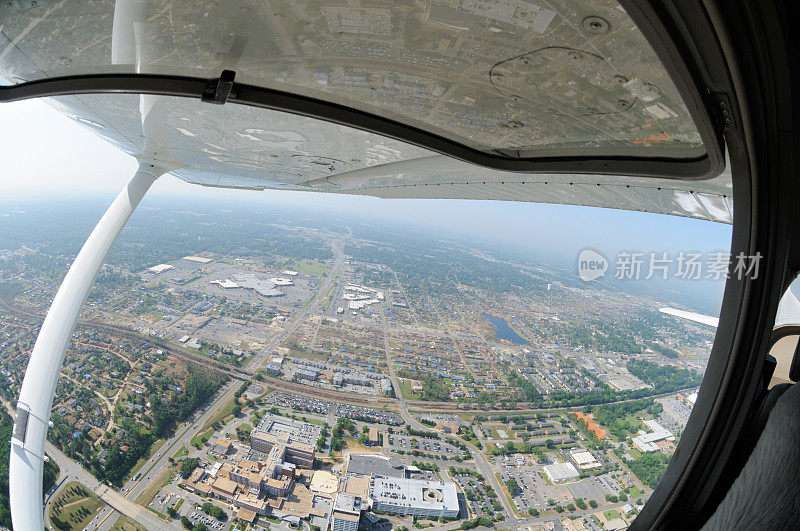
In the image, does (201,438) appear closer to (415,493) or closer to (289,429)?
(289,429)

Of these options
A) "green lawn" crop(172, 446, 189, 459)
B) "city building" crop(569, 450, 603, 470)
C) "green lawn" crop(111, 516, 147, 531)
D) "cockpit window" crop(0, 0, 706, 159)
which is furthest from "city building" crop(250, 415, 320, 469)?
"cockpit window" crop(0, 0, 706, 159)

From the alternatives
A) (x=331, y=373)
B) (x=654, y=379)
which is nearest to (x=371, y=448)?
(x=331, y=373)

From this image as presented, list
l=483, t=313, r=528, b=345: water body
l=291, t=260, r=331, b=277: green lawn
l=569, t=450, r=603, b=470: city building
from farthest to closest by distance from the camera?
l=291, t=260, r=331, b=277: green lawn, l=483, t=313, r=528, b=345: water body, l=569, t=450, r=603, b=470: city building

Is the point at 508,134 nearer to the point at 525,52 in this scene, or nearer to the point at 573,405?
the point at 525,52

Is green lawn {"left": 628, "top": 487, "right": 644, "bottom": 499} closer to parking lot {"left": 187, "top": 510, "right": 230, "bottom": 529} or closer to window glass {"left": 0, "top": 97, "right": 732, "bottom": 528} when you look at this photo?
window glass {"left": 0, "top": 97, "right": 732, "bottom": 528}

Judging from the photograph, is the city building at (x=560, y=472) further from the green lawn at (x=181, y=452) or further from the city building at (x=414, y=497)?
the green lawn at (x=181, y=452)

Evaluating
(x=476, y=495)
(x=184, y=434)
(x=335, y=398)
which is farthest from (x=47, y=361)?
(x=476, y=495)
